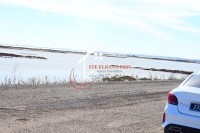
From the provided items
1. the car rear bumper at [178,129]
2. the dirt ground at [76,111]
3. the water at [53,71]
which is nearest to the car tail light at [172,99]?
the car rear bumper at [178,129]

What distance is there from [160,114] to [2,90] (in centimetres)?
660

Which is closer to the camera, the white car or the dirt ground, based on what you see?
the white car

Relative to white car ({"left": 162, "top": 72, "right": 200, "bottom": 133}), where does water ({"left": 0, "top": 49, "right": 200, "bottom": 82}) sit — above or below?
below

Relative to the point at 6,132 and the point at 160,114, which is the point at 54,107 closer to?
the point at 160,114

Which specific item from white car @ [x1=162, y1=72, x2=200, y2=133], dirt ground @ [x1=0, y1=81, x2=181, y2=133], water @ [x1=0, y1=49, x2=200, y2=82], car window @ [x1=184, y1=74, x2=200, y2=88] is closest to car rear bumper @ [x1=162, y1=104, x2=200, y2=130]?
white car @ [x1=162, y1=72, x2=200, y2=133]

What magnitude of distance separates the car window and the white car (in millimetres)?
52

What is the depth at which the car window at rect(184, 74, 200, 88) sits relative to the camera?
902 cm

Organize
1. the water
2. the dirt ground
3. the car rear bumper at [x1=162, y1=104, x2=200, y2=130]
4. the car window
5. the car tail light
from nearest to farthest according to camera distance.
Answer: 1. the car rear bumper at [x1=162, y1=104, x2=200, y2=130]
2. the car tail light
3. the car window
4. the dirt ground
5. the water

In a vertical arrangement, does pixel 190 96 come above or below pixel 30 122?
above

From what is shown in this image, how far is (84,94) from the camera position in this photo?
59.4ft

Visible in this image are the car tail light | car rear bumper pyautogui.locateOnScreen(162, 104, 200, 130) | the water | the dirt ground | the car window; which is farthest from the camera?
the water

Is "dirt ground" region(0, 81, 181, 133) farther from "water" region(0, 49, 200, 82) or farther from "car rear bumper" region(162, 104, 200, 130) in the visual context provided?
"water" region(0, 49, 200, 82)

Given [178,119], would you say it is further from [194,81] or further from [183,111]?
[194,81]

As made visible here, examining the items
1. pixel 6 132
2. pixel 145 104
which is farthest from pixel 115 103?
pixel 6 132
